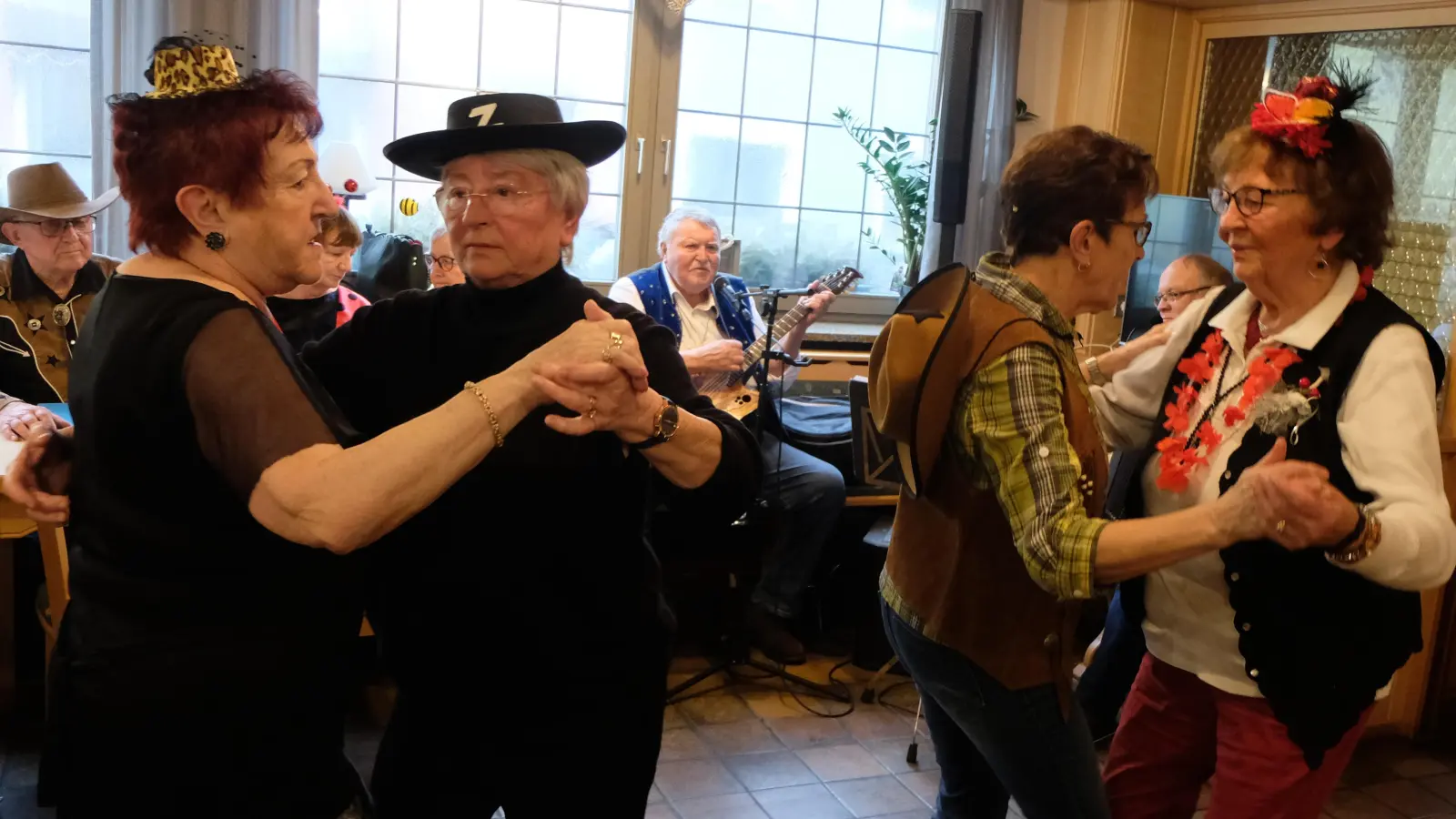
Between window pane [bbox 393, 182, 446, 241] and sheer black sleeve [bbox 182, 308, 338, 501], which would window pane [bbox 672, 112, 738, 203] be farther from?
sheer black sleeve [bbox 182, 308, 338, 501]

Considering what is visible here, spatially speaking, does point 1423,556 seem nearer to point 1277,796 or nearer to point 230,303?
point 1277,796

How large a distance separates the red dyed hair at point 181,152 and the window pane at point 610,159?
10.9 feet

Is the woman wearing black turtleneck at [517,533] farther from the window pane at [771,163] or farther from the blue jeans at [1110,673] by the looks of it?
the window pane at [771,163]

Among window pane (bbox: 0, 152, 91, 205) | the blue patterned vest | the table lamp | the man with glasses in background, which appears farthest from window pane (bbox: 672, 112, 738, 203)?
window pane (bbox: 0, 152, 91, 205)

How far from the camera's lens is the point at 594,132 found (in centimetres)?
157

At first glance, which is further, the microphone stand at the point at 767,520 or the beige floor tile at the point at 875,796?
the microphone stand at the point at 767,520

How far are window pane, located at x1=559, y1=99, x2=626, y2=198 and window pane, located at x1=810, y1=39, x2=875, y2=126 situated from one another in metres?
0.89

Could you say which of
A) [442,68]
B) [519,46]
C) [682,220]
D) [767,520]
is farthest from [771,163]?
[767,520]

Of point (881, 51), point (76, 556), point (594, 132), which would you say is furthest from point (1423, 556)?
point (881, 51)

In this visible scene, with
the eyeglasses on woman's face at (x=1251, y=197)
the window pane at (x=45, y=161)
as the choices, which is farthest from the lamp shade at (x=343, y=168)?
the eyeglasses on woman's face at (x=1251, y=197)

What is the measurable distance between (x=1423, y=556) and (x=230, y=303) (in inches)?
55.4

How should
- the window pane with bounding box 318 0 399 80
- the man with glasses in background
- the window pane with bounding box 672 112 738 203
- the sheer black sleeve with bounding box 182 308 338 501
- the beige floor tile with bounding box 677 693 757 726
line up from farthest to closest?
the window pane with bounding box 672 112 738 203 → the window pane with bounding box 318 0 399 80 → the man with glasses in background → the beige floor tile with bounding box 677 693 757 726 → the sheer black sleeve with bounding box 182 308 338 501

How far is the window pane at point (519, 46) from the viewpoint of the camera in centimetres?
436

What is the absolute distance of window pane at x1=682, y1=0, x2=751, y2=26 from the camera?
4.63 metres
